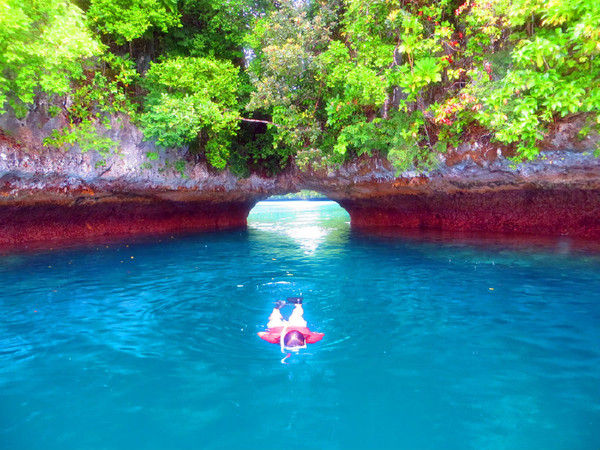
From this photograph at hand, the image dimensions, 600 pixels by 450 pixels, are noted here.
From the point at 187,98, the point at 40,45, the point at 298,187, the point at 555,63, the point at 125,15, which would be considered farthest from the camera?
the point at 298,187

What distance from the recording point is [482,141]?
11352 millimetres

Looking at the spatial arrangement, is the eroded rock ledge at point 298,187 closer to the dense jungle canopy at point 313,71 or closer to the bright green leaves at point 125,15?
the dense jungle canopy at point 313,71

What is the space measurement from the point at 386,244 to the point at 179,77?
32.6 feet

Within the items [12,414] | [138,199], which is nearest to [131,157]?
[138,199]

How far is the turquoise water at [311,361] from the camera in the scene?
130 inches

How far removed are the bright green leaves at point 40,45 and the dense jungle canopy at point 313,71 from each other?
0.14 feet

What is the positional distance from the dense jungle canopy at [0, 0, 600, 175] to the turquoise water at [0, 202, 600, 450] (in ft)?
12.3

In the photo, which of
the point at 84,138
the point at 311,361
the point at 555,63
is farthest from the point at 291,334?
the point at 84,138

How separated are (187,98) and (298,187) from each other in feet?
34.1

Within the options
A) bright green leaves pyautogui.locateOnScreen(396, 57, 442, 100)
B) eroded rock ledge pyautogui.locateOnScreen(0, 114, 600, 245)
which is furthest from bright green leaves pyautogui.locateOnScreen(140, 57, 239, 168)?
bright green leaves pyautogui.locateOnScreen(396, 57, 442, 100)

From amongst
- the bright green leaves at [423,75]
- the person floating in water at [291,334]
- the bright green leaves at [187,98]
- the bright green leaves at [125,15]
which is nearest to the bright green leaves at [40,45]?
the bright green leaves at [125,15]

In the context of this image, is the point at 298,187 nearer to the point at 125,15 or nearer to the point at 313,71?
the point at 313,71

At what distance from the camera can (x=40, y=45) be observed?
8.95m

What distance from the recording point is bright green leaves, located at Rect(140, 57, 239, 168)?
1226 centimetres
